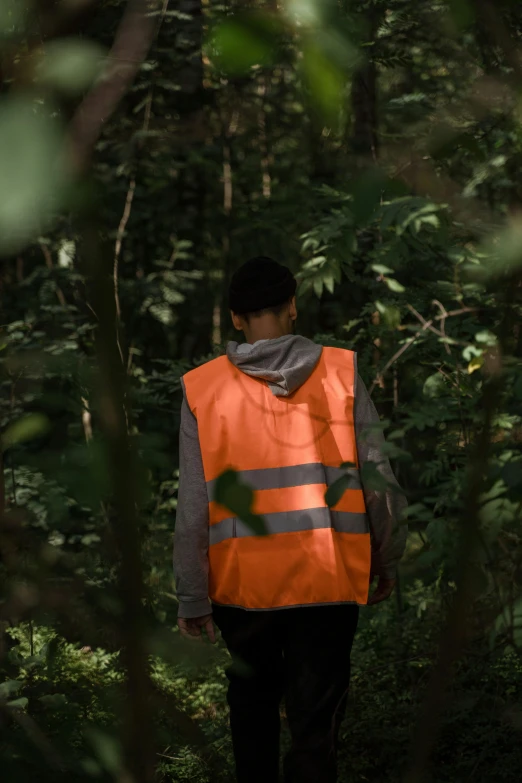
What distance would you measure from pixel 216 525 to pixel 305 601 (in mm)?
381

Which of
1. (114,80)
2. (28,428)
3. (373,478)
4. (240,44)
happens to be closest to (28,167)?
(114,80)

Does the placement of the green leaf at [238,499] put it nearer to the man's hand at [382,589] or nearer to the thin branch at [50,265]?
the man's hand at [382,589]

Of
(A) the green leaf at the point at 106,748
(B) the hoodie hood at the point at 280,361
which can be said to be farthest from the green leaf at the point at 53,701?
Result: (B) the hoodie hood at the point at 280,361

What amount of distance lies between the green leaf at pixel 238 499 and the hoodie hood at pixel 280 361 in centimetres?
188

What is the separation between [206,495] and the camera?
285 cm

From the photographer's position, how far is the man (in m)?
2.73

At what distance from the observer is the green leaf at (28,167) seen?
A: 551 millimetres

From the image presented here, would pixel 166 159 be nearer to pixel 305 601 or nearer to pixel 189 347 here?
pixel 189 347

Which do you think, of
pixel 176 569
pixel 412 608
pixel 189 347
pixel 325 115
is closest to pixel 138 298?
pixel 189 347

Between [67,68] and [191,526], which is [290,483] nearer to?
[191,526]

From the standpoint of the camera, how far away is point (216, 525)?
2846mm

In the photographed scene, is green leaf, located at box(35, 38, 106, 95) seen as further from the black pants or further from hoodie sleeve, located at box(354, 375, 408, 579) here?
the black pants

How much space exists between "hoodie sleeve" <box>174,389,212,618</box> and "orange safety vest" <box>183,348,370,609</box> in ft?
0.22

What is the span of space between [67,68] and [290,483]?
2143 millimetres
